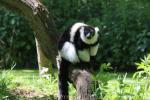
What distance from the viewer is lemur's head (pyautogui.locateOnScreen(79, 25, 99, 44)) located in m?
6.87

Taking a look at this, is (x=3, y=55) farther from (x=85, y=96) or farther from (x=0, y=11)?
(x=85, y=96)

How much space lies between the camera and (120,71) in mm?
11211

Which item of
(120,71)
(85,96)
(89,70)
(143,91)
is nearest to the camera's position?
(143,91)

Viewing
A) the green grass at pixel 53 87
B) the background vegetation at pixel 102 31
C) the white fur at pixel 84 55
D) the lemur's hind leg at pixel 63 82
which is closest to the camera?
the green grass at pixel 53 87

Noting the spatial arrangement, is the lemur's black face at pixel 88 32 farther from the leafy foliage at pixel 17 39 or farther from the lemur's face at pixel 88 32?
the leafy foliage at pixel 17 39

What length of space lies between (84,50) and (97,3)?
602 cm

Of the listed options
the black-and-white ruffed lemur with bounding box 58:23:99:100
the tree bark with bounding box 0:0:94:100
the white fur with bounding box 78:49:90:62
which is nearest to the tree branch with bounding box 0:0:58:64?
the tree bark with bounding box 0:0:94:100

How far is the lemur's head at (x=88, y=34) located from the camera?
6867 mm

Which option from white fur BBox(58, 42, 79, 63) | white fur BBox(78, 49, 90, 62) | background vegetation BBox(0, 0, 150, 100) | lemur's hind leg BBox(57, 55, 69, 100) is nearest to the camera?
lemur's hind leg BBox(57, 55, 69, 100)

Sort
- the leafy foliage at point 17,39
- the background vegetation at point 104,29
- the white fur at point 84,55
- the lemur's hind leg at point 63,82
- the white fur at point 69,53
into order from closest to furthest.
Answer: the lemur's hind leg at point 63,82 → the white fur at point 69,53 → the white fur at point 84,55 → the background vegetation at point 104,29 → the leafy foliage at point 17,39

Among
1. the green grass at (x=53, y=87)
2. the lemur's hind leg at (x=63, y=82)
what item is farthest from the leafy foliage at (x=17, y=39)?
the lemur's hind leg at (x=63, y=82)

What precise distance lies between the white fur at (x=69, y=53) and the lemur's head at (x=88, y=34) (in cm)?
23

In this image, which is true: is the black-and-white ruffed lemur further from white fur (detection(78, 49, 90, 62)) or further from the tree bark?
the tree bark

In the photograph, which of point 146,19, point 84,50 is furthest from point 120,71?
point 84,50
